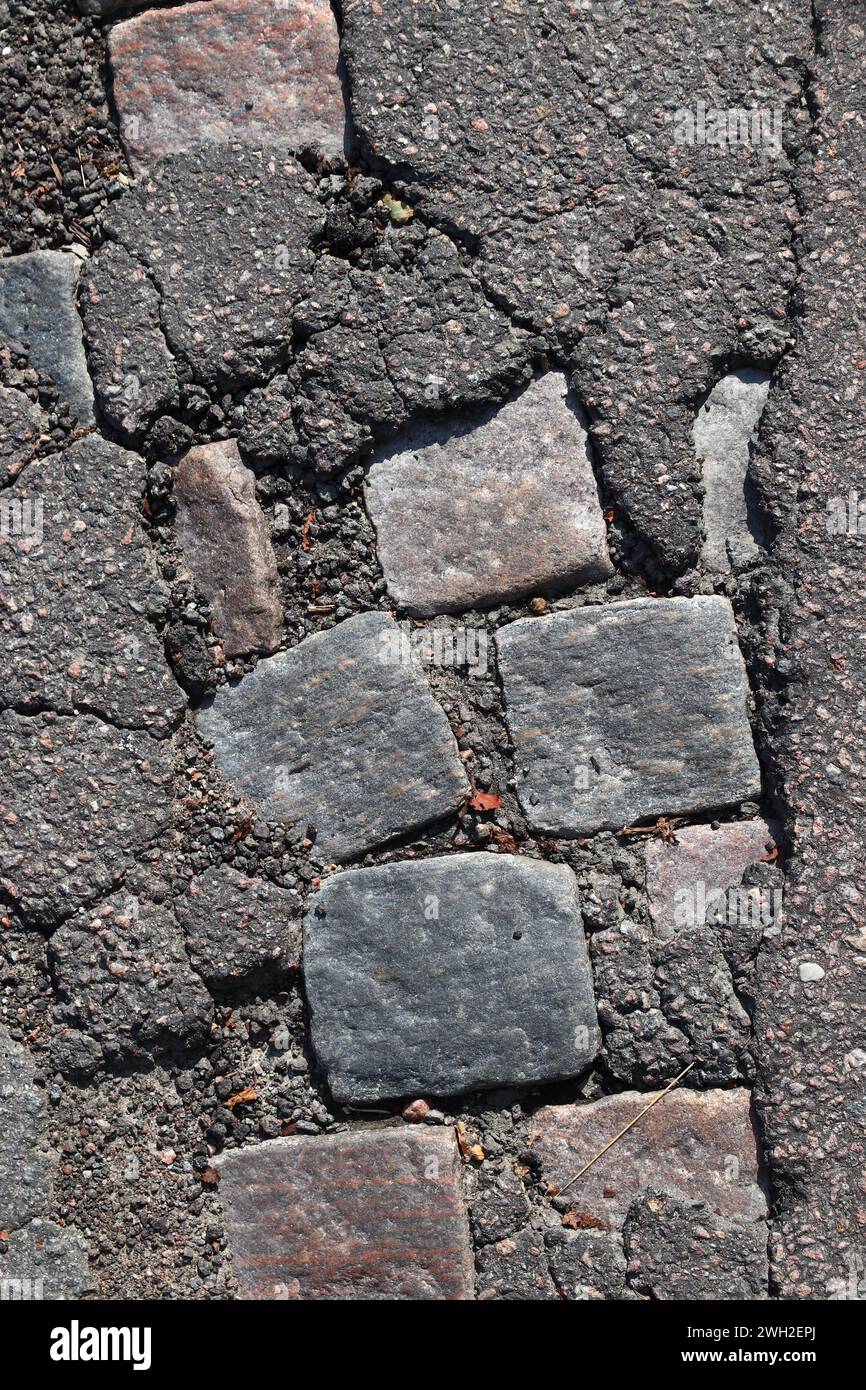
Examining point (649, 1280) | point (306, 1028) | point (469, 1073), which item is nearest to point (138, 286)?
point (306, 1028)

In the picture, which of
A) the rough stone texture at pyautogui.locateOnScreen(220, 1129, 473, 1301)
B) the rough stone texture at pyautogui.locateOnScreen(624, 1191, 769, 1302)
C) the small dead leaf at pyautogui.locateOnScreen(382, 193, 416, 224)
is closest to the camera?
the rough stone texture at pyautogui.locateOnScreen(624, 1191, 769, 1302)

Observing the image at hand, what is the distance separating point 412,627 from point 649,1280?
61.1 inches

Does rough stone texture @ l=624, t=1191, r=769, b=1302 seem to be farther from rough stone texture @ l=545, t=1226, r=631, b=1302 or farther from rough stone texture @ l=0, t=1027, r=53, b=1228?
rough stone texture @ l=0, t=1027, r=53, b=1228

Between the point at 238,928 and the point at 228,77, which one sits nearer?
the point at 238,928

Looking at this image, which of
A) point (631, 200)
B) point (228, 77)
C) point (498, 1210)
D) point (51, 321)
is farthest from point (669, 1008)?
point (228, 77)

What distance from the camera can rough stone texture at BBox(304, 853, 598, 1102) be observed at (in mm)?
2422

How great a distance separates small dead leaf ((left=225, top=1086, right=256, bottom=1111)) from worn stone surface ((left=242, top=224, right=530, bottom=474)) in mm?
1470

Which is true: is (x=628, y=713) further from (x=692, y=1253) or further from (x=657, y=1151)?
(x=692, y=1253)

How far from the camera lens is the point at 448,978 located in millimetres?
2447

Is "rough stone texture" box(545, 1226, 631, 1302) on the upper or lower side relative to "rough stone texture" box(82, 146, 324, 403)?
lower

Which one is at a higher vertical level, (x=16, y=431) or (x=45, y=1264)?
(x=16, y=431)

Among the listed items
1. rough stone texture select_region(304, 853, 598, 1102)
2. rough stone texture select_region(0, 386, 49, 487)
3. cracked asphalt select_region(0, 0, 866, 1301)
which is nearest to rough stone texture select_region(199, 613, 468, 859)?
cracked asphalt select_region(0, 0, 866, 1301)

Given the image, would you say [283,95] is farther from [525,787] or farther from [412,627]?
[525,787]

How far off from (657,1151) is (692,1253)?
0.21 metres
